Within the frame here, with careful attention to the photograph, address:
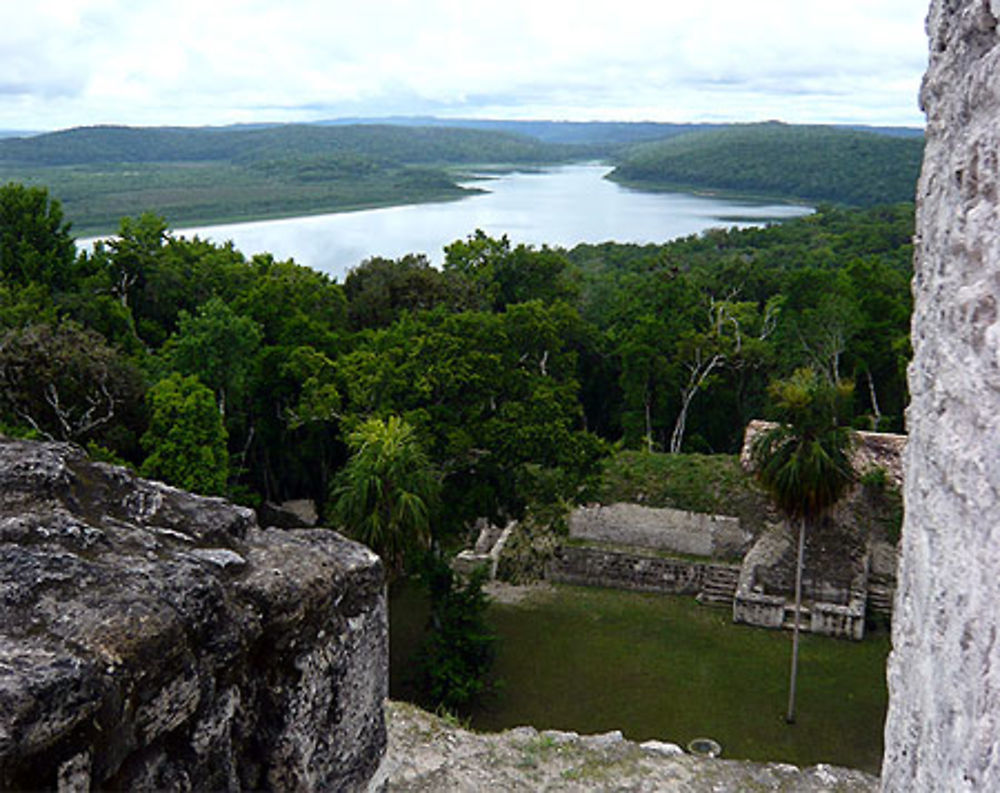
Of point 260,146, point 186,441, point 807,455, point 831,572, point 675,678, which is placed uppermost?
point 260,146

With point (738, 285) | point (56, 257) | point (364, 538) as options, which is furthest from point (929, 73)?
point (738, 285)

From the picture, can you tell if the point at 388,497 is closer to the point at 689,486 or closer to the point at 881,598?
the point at 689,486

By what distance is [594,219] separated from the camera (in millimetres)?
72562

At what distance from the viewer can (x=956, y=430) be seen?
248 cm

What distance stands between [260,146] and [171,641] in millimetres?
137373

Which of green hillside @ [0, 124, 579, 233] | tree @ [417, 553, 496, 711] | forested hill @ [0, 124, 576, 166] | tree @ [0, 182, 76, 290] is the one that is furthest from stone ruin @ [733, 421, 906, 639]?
forested hill @ [0, 124, 576, 166]

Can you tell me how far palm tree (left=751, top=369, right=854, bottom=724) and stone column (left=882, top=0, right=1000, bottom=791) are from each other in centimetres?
700

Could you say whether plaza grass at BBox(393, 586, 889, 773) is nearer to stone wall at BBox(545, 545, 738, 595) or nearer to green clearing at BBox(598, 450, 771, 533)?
stone wall at BBox(545, 545, 738, 595)

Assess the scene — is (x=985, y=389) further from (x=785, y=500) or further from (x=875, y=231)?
(x=875, y=231)

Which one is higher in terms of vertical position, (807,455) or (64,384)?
(64,384)

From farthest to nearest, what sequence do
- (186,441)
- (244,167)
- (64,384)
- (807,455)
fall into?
(244,167), (64,384), (186,441), (807,455)

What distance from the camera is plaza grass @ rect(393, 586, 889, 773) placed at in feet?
32.8

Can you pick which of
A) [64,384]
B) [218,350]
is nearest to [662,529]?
[218,350]

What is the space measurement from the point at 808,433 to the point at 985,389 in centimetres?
787
